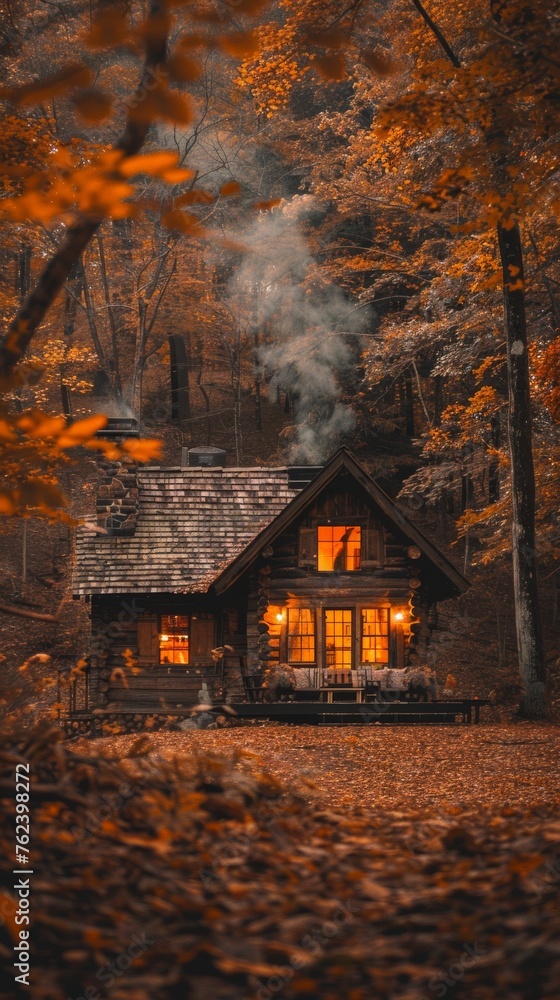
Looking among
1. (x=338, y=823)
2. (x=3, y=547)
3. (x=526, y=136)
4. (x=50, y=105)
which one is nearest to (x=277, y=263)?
(x=50, y=105)

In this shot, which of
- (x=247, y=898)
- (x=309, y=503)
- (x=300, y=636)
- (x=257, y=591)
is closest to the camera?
(x=247, y=898)

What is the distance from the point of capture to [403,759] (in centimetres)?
1231

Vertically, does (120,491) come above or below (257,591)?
above

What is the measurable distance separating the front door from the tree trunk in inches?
173

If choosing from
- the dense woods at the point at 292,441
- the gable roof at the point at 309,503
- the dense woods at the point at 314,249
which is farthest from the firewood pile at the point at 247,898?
the gable roof at the point at 309,503

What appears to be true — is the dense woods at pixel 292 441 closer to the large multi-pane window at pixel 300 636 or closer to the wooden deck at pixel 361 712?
the large multi-pane window at pixel 300 636

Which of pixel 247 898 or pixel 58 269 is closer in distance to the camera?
pixel 247 898

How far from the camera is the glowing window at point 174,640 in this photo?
21.3 m

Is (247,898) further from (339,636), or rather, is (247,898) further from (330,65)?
(339,636)

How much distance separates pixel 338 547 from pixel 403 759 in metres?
8.53

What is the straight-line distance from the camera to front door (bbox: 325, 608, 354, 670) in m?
20.5

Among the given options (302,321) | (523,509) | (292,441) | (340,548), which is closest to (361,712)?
(340,548)

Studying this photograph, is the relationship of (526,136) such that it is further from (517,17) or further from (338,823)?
(338,823)

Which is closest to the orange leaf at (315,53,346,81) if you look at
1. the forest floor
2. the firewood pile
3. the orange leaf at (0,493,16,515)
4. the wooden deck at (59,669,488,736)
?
the orange leaf at (0,493,16,515)
